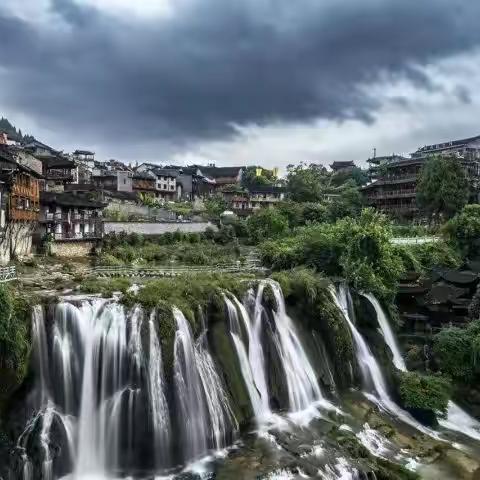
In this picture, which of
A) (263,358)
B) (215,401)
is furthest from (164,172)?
(215,401)

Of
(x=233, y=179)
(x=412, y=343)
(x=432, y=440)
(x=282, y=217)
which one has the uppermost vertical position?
(x=233, y=179)

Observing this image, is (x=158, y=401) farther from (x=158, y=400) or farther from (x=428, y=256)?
(x=428, y=256)

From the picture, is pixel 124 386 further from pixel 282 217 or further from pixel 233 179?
pixel 233 179

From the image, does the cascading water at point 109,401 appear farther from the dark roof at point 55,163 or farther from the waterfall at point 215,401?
the dark roof at point 55,163

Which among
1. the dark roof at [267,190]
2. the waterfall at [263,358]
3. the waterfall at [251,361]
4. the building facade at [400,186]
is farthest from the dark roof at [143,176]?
the waterfall at [251,361]

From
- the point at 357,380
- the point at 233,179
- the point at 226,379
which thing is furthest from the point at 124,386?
the point at 233,179

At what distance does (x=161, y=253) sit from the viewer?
45.9m

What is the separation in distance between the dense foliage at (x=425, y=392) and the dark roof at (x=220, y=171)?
293 ft

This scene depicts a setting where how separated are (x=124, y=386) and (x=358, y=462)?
9.62m

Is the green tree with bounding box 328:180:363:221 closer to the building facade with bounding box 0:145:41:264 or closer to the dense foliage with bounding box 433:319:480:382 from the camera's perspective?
the dense foliage with bounding box 433:319:480:382

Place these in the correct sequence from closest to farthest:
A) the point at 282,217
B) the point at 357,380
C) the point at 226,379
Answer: the point at 226,379 → the point at 357,380 → the point at 282,217

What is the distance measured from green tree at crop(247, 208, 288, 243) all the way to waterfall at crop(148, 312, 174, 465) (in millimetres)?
39267

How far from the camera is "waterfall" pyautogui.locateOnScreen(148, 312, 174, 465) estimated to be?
19109 mm

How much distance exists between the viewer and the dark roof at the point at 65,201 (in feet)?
144
